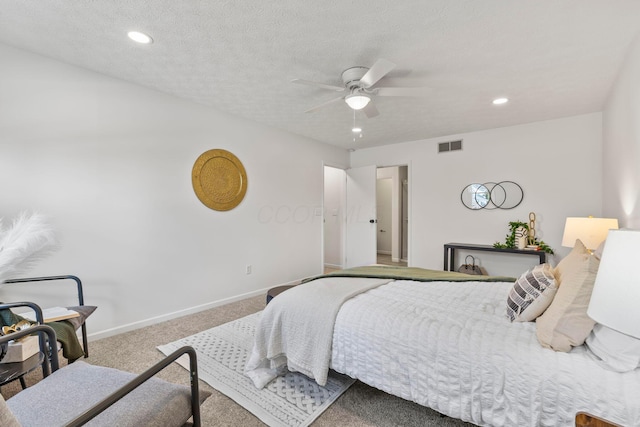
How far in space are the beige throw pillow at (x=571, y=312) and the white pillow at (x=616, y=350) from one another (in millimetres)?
47

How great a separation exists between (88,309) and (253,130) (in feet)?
8.91

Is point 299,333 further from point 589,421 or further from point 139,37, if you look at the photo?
point 139,37

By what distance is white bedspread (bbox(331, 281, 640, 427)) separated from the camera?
1.10m

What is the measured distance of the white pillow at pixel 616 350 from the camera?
3.53 ft

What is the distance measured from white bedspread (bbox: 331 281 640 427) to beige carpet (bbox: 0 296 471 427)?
258 millimetres

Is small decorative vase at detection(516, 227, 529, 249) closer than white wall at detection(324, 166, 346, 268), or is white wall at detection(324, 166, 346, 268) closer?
small decorative vase at detection(516, 227, 529, 249)

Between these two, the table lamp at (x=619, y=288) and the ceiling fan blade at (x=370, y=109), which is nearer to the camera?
the table lamp at (x=619, y=288)

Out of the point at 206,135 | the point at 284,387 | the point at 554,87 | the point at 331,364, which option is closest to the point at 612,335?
the point at 331,364

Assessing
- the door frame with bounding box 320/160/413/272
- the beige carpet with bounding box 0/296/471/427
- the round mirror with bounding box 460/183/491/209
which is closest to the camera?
the beige carpet with bounding box 0/296/471/427

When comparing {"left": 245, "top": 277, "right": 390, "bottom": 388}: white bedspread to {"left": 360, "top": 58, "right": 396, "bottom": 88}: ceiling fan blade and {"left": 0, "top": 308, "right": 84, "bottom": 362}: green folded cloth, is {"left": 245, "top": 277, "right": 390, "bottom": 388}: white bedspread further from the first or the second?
{"left": 360, "top": 58, "right": 396, "bottom": 88}: ceiling fan blade

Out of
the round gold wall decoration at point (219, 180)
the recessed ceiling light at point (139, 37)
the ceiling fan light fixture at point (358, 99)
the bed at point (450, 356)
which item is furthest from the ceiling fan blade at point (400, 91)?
the round gold wall decoration at point (219, 180)

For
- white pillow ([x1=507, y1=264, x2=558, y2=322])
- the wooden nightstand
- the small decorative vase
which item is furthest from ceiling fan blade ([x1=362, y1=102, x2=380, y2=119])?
the small decorative vase

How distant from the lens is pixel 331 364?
1.75 metres

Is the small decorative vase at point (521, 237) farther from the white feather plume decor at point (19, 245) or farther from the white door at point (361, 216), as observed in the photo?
the white feather plume decor at point (19, 245)
